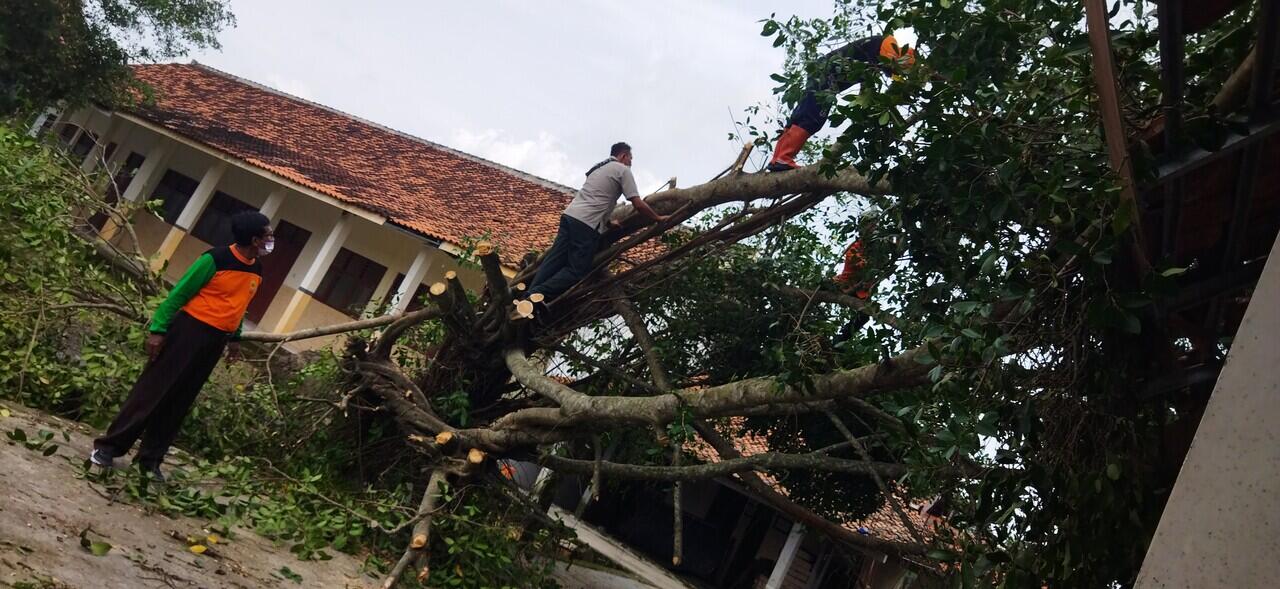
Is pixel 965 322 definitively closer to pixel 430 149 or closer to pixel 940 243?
pixel 940 243

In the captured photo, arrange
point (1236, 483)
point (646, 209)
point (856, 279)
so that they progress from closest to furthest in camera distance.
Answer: point (1236, 483), point (856, 279), point (646, 209)

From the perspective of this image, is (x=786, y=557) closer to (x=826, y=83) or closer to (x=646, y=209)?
(x=646, y=209)

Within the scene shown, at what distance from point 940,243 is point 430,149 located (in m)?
19.7

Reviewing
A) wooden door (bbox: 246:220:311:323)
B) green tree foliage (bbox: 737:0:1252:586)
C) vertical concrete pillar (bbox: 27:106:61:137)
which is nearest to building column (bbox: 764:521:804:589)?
wooden door (bbox: 246:220:311:323)

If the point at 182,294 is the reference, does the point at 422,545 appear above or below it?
below

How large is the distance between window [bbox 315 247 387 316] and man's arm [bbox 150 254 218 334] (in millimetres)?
14611

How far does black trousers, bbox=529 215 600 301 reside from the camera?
323 inches

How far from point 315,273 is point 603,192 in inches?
474

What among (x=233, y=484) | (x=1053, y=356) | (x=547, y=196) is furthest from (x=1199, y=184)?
(x=547, y=196)

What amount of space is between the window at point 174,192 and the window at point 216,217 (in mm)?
574

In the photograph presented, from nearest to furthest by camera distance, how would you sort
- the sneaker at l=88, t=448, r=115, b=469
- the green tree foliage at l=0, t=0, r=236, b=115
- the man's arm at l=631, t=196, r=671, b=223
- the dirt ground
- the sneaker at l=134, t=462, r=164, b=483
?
the dirt ground → the sneaker at l=88, t=448, r=115, b=469 → the sneaker at l=134, t=462, r=164, b=483 → the man's arm at l=631, t=196, r=671, b=223 → the green tree foliage at l=0, t=0, r=236, b=115

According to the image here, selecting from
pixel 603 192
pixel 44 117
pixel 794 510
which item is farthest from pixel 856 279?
pixel 44 117

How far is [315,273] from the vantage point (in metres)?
18.9

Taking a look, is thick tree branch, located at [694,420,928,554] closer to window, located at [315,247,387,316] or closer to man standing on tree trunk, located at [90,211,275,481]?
man standing on tree trunk, located at [90,211,275,481]
